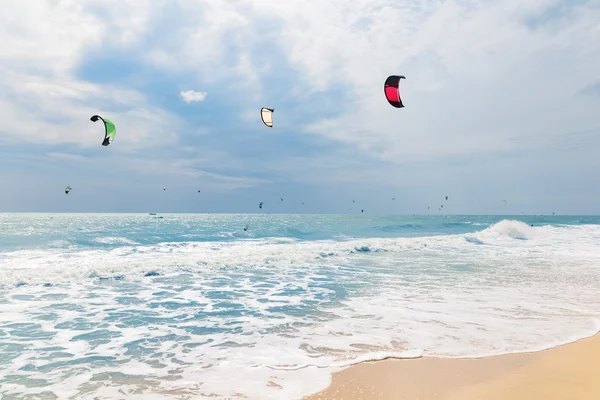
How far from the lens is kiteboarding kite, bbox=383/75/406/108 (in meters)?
12.5

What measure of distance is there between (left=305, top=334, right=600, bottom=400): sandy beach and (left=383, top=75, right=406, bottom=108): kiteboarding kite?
880cm

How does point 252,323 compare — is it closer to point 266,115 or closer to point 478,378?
point 478,378

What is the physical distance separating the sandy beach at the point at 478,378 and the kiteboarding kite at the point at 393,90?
347 inches

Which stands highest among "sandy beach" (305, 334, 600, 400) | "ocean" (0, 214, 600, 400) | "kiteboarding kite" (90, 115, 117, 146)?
"kiteboarding kite" (90, 115, 117, 146)

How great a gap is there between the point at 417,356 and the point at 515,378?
4.30 feet

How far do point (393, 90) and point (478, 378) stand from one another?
9.90m

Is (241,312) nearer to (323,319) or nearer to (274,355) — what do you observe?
(323,319)

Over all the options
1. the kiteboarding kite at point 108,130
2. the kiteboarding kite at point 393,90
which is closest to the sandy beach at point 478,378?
the kiteboarding kite at point 393,90

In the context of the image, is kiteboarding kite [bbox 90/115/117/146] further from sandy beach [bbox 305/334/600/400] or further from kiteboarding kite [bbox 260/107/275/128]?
sandy beach [bbox 305/334/600/400]

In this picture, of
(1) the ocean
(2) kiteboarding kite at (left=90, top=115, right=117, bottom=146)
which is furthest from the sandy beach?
(2) kiteboarding kite at (left=90, top=115, right=117, bottom=146)

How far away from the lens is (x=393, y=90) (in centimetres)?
1269

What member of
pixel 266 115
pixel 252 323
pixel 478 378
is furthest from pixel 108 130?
pixel 478 378

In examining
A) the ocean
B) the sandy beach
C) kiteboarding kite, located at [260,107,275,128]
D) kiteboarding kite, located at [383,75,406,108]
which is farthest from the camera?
kiteboarding kite, located at [260,107,275,128]

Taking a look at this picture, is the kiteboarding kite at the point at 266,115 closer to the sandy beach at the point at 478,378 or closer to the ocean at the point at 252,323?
the ocean at the point at 252,323
